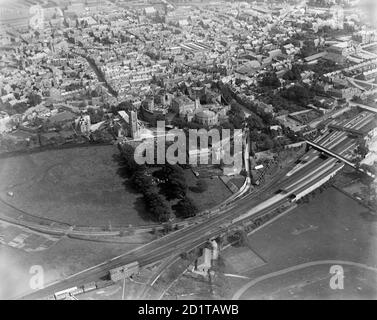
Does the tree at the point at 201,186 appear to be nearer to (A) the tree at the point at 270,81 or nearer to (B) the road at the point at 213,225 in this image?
(B) the road at the point at 213,225

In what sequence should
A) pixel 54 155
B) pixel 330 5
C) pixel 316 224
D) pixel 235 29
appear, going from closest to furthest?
pixel 316 224
pixel 54 155
pixel 235 29
pixel 330 5

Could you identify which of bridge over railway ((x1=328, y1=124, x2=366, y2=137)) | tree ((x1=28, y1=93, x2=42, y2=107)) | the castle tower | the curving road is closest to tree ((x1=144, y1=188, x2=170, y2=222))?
the curving road

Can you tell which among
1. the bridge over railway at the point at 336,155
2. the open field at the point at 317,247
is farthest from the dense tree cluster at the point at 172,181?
the bridge over railway at the point at 336,155

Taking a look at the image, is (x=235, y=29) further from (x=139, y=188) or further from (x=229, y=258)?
(x=229, y=258)

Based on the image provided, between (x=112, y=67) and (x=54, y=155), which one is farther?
(x=112, y=67)

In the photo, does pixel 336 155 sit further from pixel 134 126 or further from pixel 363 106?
pixel 134 126

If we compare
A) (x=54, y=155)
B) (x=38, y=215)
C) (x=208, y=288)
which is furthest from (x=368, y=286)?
(x=54, y=155)

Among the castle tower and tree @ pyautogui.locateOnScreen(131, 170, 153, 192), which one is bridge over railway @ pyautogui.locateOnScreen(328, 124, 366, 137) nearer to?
the castle tower
